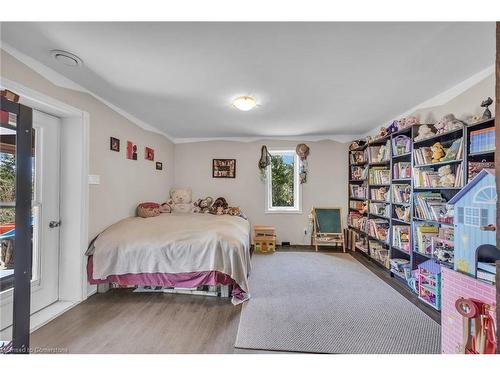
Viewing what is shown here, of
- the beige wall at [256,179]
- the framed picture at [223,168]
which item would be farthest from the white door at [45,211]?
the framed picture at [223,168]

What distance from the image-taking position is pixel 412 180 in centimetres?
247

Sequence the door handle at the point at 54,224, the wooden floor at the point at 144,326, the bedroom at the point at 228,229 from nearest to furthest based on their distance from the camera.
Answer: the bedroom at the point at 228,229
the wooden floor at the point at 144,326
the door handle at the point at 54,224

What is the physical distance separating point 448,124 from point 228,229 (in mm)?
2493

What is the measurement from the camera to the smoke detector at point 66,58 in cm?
160

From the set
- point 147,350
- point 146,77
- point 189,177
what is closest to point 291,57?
point 146,77

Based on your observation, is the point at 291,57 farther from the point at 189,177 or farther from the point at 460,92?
the point at 189,177

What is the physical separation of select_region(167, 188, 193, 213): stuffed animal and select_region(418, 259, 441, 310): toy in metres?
3.62

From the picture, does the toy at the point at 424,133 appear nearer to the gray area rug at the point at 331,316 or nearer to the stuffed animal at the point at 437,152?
the stuffed animal at the point at 437,152

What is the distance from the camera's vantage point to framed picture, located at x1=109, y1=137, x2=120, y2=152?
105 inches

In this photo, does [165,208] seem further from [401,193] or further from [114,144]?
[401,193]

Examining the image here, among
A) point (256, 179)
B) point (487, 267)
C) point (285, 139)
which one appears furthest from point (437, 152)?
point (256, 179)

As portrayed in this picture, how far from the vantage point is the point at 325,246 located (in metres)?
4.25

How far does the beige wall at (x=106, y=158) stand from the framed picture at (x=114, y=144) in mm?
51
